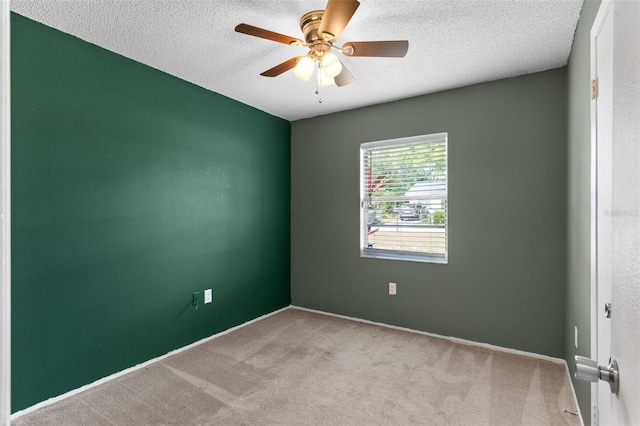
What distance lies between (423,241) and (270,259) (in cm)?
177

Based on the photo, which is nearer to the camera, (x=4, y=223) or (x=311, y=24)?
(x=4, y=223)

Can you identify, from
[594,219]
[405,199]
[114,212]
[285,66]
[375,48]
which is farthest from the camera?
[405,199]

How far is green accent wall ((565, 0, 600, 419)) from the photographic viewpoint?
1.73m

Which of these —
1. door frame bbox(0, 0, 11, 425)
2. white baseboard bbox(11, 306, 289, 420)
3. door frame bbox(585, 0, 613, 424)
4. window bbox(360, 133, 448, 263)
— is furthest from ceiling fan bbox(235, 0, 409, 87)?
white baseboard bbox(11, 306, 289, 420)

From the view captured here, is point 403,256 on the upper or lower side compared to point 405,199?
lower

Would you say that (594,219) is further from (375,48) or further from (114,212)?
(114,212)

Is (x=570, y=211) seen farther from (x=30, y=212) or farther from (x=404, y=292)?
(x=30, y=212)

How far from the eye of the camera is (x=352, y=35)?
7.26 ft

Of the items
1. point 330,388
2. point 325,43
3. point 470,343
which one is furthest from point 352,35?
point 470,343

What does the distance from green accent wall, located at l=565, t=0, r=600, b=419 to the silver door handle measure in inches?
46.7

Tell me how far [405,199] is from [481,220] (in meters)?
0.78

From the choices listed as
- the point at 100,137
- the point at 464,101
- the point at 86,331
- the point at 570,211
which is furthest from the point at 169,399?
the point at 464,101

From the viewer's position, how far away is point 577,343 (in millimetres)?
2061

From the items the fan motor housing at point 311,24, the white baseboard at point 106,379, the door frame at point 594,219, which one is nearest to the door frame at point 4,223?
the fan motor housing at point 311,24
